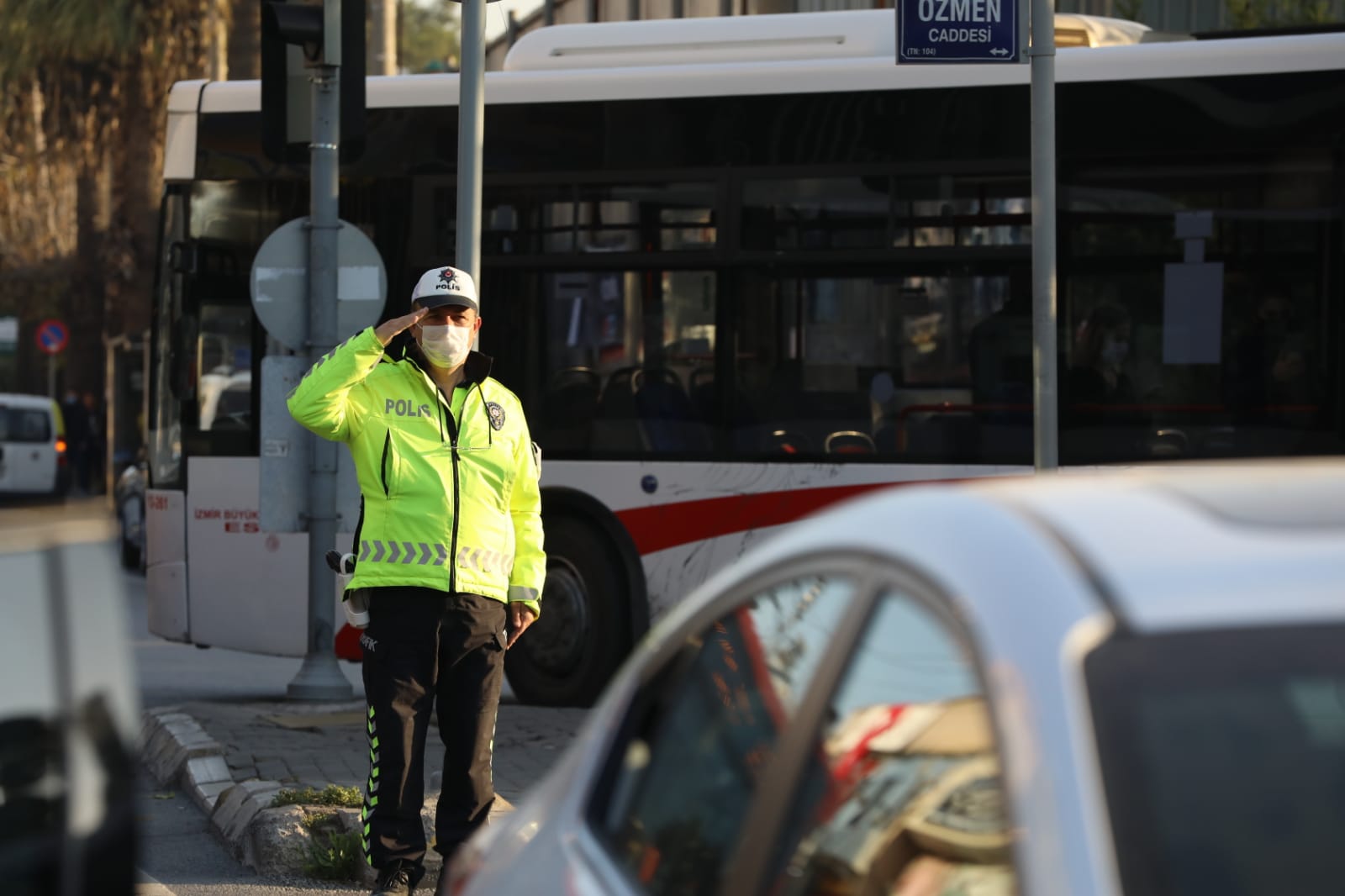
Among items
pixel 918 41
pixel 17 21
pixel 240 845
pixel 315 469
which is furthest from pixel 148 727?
pixel 17 21

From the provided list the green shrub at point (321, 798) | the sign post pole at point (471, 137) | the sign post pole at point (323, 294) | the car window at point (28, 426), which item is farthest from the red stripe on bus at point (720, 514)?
the car window at point (28, 426)

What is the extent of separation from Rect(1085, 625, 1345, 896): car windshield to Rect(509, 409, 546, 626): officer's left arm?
159 inches

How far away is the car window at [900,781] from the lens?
1.83 metres

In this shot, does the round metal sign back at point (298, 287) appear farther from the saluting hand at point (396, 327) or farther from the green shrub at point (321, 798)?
the saluting hand at point (396, 327)

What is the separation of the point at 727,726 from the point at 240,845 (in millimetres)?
4407

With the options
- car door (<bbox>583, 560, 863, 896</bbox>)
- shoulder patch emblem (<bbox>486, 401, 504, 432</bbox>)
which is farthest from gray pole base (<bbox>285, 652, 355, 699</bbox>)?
car door (<bbox>583, 560, 863, 896</bbox>)

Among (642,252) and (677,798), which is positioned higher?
(642,252)

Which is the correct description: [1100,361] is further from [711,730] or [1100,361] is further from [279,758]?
[711,730]

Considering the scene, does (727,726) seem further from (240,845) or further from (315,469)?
(315,469)

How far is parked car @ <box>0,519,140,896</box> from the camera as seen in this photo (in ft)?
7.88

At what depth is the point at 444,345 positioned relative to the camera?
554 centimetres

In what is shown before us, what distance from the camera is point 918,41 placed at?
7.34 m

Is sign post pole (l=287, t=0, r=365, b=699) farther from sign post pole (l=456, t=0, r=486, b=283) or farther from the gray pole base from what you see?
sign post pole (l=456, t=0, r=486, b=283)

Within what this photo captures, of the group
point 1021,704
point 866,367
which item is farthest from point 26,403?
point 1021,704
